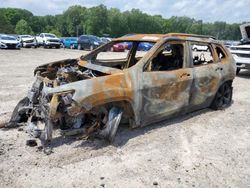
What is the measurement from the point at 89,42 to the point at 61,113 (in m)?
28.3

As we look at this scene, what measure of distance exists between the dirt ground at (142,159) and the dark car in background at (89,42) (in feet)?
85.8

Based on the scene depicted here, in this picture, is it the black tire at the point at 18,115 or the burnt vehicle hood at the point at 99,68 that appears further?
the black tire at the point at 18,115

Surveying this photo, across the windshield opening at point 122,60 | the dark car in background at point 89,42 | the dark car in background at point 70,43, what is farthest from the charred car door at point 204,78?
the dark car in background at point 70,43

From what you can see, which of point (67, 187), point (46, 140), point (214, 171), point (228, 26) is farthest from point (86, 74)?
point (228, 26)

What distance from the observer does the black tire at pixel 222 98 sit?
7.09m

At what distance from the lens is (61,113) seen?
15.2ft

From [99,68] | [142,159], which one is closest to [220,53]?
[99,68]

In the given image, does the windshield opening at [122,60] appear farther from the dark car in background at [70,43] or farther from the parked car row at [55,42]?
the dark car in background at [70,43]

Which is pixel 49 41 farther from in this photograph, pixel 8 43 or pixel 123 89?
pixel 123 89

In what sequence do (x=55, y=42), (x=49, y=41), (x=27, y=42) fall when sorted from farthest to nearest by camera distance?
(x=55, y=42), (x=49, y=41), (x=27, y=42)

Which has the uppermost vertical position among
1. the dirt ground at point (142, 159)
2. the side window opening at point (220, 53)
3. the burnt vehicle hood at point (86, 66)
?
the side window opening at point (220, 53)

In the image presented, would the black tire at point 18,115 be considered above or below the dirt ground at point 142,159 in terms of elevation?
above

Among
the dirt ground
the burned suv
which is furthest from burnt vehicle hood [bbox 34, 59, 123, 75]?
the dirt ground

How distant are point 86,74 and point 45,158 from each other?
1.62 metres
